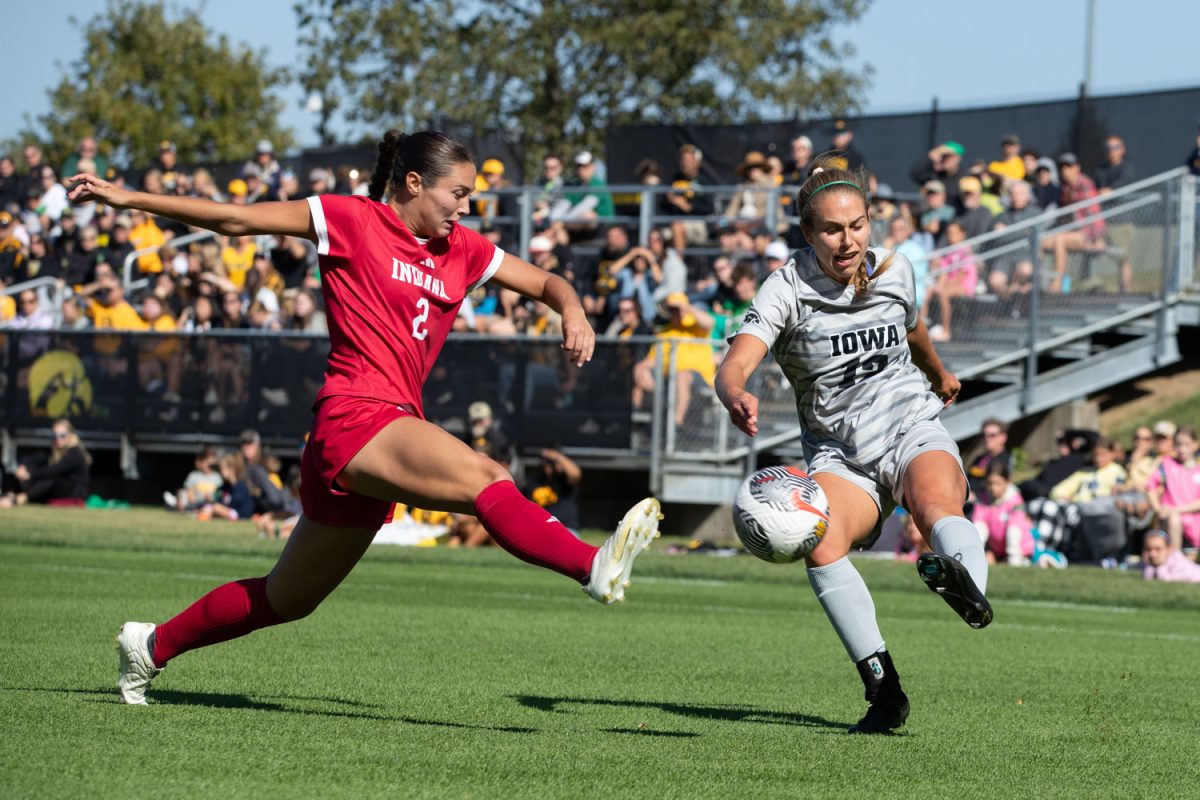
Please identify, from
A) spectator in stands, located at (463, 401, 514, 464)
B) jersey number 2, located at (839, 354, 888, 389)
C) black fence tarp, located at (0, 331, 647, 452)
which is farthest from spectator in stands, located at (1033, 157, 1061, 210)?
jersey number 2, located at (839, 354, 888, 389)

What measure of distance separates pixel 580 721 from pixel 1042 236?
13.5 m

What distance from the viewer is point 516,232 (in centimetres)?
2258

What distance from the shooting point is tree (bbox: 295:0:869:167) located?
4053cm

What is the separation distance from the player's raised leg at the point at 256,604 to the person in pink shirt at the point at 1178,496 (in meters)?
11.5

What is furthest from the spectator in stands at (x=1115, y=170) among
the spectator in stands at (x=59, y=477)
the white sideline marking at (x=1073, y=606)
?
the spectator in stands at (x=59, y=477)

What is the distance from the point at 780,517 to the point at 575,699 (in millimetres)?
1608

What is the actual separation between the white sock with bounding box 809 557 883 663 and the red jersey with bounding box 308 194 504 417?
162 cm

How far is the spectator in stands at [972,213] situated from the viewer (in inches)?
749

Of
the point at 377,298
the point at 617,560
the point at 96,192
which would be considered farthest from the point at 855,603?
the point at 96,192

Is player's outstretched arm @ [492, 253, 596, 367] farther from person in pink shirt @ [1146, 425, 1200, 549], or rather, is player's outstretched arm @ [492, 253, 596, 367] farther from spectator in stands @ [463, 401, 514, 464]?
spectator in stands @ [463, 401, 514, 464]

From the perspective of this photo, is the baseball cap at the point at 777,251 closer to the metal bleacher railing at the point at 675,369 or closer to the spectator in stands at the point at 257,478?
the metal bleacher railing at the point at 675,369

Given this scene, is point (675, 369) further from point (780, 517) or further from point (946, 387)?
point (780, 517)

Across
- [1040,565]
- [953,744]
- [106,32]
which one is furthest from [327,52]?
[953,744]

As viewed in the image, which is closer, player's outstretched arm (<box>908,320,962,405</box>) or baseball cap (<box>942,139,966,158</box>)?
player's outstretched arm (<box>908,320,962,405</box>)
